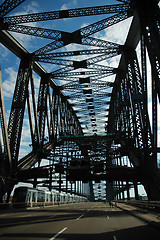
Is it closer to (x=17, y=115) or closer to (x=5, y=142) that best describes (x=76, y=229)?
(x=5, y=142)

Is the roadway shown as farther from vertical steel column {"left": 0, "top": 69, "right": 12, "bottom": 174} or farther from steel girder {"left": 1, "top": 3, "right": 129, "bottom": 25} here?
steel girder {"left": 1, "top": 3, "right": 129, "bottom": 25}

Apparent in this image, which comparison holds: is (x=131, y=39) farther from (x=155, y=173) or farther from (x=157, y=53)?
(x=155, y=173)

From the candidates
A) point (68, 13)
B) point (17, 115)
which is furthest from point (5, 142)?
point (68, 13)

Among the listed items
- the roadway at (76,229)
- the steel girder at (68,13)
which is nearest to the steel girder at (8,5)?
the steel girder at (68,13)

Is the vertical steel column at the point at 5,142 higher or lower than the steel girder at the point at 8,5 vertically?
lower

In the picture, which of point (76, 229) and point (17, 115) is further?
point (17, 115)

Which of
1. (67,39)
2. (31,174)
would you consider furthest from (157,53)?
(31,174)

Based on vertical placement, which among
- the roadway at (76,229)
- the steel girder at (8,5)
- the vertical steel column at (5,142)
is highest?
the steel girder at (8,5)

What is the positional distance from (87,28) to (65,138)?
27440 mm

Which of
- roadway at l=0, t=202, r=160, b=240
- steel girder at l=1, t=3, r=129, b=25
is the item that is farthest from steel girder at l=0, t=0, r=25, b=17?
roadway at l=0, t=202, r=160, b=240

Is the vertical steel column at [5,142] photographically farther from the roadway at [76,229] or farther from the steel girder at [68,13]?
the roadway at [76,229]

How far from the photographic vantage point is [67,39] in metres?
26.3

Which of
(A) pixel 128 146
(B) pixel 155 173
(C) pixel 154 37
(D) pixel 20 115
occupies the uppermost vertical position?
(C) pixel 154 37

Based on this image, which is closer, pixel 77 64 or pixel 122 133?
pixel 77 64
